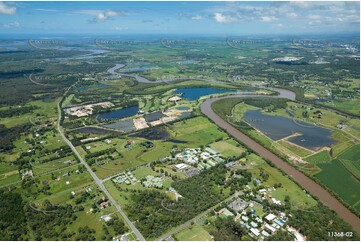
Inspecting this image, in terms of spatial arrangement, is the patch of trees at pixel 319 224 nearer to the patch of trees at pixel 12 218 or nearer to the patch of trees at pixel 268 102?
the patch of trees at pixel 12 218

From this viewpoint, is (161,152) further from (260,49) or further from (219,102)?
(260,49)

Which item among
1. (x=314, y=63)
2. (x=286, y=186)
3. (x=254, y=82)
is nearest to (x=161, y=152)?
(x=286, y=186)

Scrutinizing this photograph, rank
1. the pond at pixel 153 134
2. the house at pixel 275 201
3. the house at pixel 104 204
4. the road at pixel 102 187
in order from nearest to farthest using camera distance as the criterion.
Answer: the road at pixel 102 187, the house at pixel 275 201, the house at pixel 104 204, the pond at pixel 153 134

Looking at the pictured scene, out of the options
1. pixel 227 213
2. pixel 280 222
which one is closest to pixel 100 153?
pixel 227 213

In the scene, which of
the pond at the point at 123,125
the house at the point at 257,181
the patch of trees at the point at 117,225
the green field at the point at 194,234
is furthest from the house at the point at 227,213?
the pond at the point at 123,125

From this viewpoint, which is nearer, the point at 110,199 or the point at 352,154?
the point at 110,199

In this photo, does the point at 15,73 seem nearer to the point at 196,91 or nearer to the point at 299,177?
the point at 196,91

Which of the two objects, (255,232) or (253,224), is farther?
(253,224)
